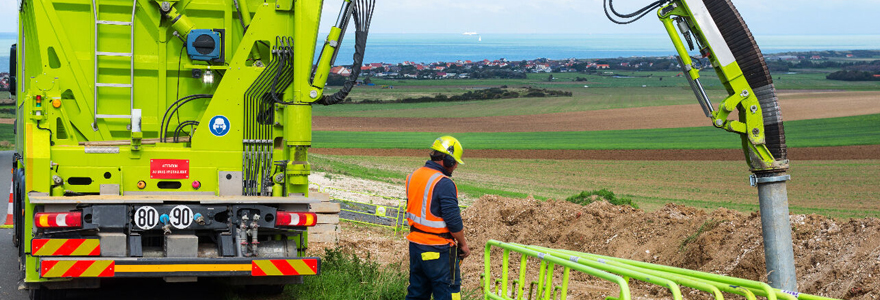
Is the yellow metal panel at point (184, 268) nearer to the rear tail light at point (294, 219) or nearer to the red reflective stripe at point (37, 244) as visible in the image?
the rear tail light at point (294, 219)

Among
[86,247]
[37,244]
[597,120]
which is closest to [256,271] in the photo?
[86,247]

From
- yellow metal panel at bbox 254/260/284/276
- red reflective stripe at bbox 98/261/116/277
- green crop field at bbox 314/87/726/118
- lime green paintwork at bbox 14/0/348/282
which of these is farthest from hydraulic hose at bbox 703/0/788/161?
green crop field at bbox 314/87/726/118

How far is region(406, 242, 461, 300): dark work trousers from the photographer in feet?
23.9

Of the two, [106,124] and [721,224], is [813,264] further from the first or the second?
[106,124]

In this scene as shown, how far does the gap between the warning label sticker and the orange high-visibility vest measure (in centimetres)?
256

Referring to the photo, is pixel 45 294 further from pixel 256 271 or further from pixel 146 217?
pixel 256 271

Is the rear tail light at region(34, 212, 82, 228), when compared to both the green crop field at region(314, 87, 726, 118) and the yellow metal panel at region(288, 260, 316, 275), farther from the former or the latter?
the green crop field at region(314, 87, 726, 118)

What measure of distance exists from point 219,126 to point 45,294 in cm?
228

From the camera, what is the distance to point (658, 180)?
34406 mm

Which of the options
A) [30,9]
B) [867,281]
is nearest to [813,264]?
[867,281]

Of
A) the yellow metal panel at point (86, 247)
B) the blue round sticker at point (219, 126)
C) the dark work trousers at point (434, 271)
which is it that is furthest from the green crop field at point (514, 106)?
the dark work trousers at point (434, 271)

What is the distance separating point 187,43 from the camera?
355 inches

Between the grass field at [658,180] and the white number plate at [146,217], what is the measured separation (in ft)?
61.4

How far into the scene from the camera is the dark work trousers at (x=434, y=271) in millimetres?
7285
